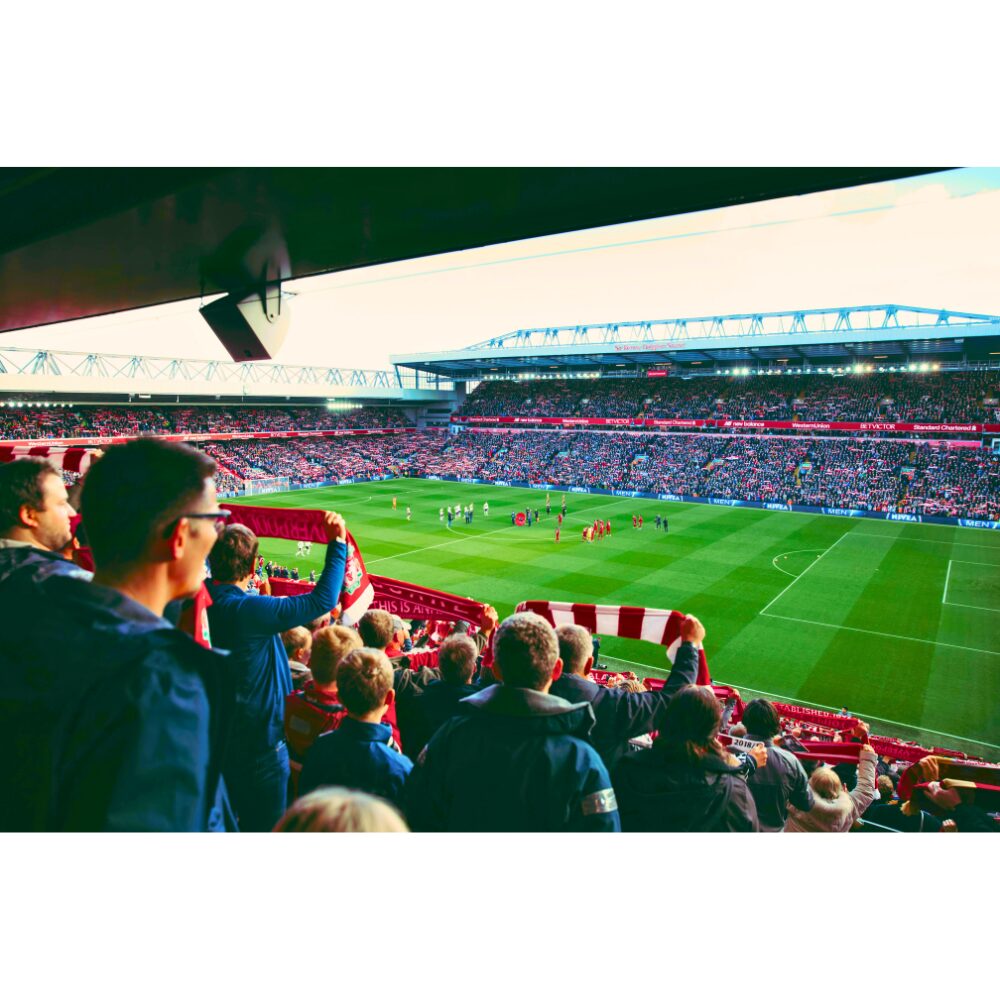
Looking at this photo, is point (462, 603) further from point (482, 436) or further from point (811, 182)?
point (482, 436)

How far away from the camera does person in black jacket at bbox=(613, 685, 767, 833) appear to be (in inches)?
109

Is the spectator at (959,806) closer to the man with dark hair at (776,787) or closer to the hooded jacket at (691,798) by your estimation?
the man with dark hair at (776,787)

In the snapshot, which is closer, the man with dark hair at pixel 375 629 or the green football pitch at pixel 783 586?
the man with dark hair at pixel 375 629

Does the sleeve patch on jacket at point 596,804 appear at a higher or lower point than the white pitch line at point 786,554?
higher

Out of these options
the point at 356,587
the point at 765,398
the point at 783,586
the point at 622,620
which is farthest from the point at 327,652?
the point at 765,398

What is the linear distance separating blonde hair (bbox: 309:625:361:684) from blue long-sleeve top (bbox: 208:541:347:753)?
0.97ft

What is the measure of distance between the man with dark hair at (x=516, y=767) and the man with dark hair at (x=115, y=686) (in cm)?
98

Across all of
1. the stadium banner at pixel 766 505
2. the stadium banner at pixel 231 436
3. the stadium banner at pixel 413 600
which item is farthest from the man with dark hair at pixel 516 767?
the stadium banner at pixel 231 436

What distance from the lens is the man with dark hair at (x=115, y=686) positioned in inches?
57.4

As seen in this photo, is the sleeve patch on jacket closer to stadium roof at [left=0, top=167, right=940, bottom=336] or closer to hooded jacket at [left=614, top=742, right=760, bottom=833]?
hooded jacket at [left=614, top=742, right=760, bottom=833]

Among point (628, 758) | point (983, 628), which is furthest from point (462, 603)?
point (983, 628)

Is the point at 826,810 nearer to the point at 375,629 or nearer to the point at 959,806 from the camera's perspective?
the point at 959,806

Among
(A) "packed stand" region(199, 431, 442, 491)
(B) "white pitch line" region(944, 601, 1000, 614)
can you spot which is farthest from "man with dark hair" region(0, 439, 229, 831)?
(A) "packed stand" region(199, 431, 442, 491)

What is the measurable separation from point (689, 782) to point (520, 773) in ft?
3.04
